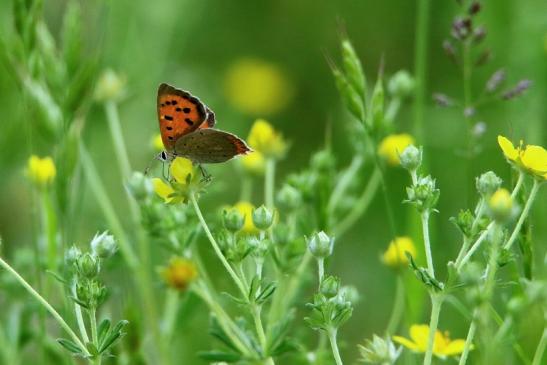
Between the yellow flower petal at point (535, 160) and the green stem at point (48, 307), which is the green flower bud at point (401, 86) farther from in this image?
the green stem at point (48, 307)

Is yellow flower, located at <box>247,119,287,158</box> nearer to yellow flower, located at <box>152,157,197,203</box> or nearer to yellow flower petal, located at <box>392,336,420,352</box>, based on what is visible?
yellow flower, located at <box>152,157,197,203</box>

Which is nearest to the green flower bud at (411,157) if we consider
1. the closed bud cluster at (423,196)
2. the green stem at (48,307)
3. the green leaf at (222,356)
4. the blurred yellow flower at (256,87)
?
the closed bud cluster at (423,196)

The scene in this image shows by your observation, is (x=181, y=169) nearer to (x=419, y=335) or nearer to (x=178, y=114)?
(x=178, y=114)

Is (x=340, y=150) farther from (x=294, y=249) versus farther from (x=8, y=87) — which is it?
(x=294, y=249)

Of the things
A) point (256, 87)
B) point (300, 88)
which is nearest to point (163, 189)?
point (300, 88)

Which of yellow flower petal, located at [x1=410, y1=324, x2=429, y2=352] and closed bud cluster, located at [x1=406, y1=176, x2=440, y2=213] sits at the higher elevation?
closed bud cluster, located at [x1=406, y1=176, x2=440, y2=213]

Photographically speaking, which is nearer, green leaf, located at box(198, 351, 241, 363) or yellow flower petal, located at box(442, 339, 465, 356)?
green leaf, located at box(198, 351, 241, 363)

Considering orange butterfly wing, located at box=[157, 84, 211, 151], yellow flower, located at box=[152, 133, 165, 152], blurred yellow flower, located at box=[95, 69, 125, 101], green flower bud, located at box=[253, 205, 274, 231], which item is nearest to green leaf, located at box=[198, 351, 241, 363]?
green flower bud, located at box=[253, 205, 274, 231]
